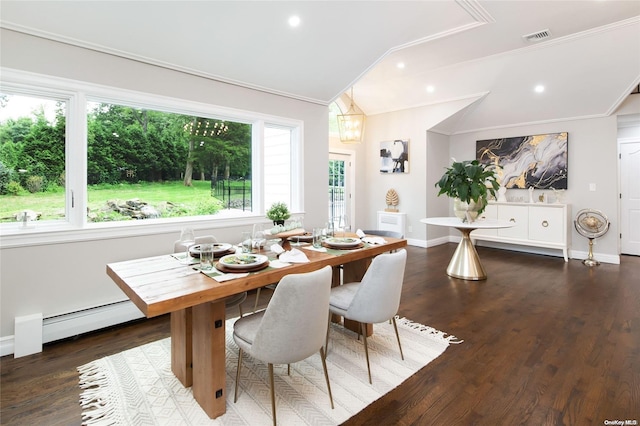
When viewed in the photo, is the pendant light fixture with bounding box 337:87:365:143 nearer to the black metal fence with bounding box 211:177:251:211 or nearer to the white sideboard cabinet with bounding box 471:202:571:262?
the black metal fence with bounding box 211:177:251:211

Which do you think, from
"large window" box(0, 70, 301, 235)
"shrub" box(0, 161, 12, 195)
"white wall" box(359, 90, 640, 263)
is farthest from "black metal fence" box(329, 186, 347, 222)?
"shrub" box(0, 161, 12, 195)

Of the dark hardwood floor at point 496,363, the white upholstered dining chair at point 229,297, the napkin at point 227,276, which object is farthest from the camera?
the white upholstered dining chair at point 229,297

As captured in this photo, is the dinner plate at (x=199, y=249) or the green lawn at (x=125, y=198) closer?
the dinner plate at (x=199, y=249)

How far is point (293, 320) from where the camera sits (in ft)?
5.30

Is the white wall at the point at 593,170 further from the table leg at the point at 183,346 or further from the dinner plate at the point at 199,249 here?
the table leg at the point at 183,346

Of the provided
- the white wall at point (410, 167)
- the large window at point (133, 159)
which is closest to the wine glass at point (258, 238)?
the large window at point (133, 159)

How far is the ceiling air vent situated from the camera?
4137 mm

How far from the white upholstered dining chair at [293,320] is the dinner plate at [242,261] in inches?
13.5

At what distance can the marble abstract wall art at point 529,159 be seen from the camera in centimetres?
580

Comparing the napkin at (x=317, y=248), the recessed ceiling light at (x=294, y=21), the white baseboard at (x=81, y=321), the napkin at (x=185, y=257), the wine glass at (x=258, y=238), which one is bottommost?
the white baseboard at (x=81, y=321)

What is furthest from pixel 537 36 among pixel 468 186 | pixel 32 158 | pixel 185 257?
pixel 32 158

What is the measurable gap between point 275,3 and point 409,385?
3.18 meters

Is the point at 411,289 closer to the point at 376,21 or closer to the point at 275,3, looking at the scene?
the point at 376,21

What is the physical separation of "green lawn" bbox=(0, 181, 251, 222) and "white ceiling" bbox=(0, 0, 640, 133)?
120 centimetres
